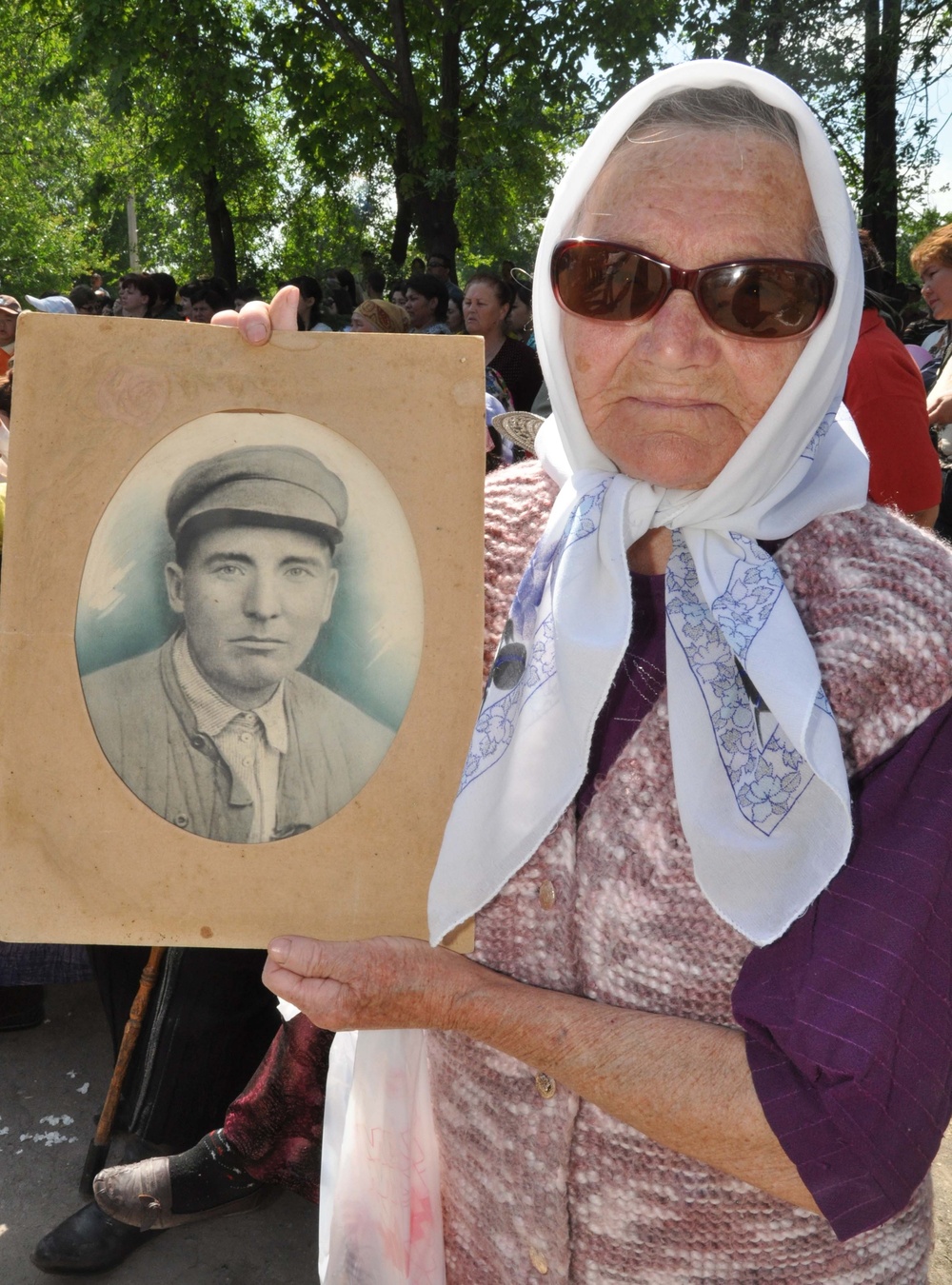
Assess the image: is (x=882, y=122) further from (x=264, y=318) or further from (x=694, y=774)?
(x=694, y=774)

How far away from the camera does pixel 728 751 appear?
124 cm

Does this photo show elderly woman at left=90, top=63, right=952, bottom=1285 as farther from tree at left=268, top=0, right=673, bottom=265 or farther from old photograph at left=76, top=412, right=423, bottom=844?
tree at left=268, top=0, right=673, bottom=265

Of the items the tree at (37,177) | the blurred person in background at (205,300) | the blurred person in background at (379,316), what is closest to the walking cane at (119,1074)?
the blurred person in background at (379,316)

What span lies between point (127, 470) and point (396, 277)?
1778 centimetres

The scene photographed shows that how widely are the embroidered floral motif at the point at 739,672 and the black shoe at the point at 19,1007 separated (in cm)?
262

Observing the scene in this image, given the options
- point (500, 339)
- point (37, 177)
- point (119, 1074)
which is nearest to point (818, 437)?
point (119, 1074)

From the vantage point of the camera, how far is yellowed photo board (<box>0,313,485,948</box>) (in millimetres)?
1356

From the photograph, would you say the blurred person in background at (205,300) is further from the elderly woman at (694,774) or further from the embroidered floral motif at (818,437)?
the embroidered floral motif at (818,437)

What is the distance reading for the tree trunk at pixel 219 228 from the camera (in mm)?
17984

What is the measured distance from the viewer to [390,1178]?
153 centimetres

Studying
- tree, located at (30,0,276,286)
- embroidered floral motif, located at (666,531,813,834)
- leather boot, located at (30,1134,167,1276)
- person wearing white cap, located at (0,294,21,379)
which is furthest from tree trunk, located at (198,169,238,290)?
embroidered floral motif, located at (666,531,813,834)

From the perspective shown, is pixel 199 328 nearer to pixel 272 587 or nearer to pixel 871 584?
pixel 272 587

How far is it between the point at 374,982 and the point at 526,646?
1.47 feet

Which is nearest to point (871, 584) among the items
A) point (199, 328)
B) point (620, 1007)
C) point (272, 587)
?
point (620, 1007)
